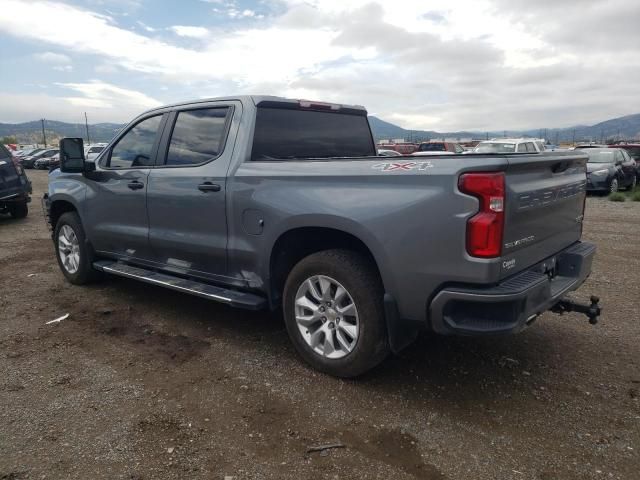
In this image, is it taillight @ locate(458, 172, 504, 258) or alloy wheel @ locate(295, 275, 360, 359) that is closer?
taillight @ locate(458, 172, 504, 258)

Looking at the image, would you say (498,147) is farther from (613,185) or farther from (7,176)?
(7,176)

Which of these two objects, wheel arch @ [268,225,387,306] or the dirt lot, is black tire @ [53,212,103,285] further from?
wheel arch @ [268,225,387,306]

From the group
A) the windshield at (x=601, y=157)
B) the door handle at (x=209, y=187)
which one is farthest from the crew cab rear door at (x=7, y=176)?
the windshield at (x=601, y=157)

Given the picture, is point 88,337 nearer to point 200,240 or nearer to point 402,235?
point 200,240

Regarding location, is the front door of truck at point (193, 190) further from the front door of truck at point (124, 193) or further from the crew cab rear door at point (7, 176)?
the crew cab rear door at point (7, 176)

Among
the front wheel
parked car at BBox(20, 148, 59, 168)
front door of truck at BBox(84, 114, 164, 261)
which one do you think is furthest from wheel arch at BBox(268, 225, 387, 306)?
parked car at BBox(20, 148, 59, 168)

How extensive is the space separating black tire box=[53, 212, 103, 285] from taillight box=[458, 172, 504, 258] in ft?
14.3

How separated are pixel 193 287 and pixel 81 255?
2.18 m

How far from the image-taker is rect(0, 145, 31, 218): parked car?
35.2ft

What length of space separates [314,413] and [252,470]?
2.05 feet

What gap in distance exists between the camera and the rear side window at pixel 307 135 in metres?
4.09

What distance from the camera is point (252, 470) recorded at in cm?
260

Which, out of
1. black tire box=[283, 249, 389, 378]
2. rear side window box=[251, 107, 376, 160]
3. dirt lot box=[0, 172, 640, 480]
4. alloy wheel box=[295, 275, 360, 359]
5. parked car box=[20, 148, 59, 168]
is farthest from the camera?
parked car box=[20, 148, 59, 168]

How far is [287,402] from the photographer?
10.7 ft
